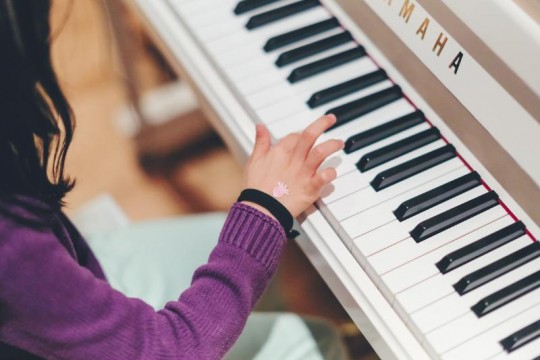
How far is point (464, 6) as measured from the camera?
0.96 meters

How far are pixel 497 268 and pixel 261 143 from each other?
1.34 feet

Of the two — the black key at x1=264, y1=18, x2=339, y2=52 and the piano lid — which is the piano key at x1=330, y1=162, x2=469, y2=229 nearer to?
the piano lid

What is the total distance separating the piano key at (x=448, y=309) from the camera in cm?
90

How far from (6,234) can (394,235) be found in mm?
532

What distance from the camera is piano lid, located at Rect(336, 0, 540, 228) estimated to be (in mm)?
904

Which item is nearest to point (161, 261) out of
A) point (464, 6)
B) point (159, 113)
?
point (464, 6)

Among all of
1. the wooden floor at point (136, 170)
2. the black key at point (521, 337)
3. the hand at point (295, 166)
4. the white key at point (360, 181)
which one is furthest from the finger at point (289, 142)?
the wooden floor at point (136, 170)

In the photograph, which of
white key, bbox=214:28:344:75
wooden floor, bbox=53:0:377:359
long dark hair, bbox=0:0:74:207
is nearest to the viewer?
long dark hair, bbox=0:0:74:207

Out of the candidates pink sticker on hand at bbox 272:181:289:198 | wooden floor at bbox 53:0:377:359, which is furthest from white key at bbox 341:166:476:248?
wooden floor at bbox 53:0:377:359

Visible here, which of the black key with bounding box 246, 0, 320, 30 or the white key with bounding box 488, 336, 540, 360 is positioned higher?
the black key with bounding box 246, 0, 320, 30

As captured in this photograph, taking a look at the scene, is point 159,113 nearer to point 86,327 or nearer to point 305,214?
point 305,214

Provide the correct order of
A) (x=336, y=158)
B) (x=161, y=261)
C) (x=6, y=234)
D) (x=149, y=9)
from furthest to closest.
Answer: (x=149, y=9) < (x=161, y=261) < (x=336, y=158) < (x=6, y=234)

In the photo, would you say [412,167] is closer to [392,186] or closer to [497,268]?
[392,186]

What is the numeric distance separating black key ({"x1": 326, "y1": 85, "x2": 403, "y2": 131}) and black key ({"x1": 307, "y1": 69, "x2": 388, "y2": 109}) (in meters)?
0.03
